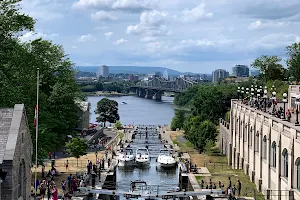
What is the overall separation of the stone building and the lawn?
77.0 ft

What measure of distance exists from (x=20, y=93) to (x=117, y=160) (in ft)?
102

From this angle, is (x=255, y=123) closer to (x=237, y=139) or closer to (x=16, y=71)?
(x=237, y=139)

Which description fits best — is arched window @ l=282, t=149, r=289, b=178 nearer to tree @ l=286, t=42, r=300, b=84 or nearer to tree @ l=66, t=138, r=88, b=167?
tree @ l=66, t=138, r=88, b=167

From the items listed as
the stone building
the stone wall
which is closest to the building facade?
the stone wall

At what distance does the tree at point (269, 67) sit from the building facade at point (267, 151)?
212 feet

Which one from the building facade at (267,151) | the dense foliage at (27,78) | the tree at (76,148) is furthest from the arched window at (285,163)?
the tree at (76,148)

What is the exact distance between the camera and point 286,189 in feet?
133

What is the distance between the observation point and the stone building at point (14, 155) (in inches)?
884

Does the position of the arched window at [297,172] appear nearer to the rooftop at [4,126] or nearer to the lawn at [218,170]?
the lawn at [218,170]

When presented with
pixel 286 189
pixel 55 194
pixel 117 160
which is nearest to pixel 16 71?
pixel 55 194

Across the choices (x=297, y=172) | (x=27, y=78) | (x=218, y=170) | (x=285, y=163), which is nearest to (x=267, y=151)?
(x=285, y=163)

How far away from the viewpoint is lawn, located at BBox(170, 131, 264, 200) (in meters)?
49.9

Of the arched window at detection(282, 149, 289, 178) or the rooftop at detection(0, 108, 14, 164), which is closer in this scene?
the rooftop at detection(0, 108, 14, 164)

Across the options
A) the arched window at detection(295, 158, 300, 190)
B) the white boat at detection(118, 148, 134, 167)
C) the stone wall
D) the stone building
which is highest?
the stone building
